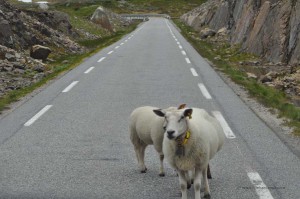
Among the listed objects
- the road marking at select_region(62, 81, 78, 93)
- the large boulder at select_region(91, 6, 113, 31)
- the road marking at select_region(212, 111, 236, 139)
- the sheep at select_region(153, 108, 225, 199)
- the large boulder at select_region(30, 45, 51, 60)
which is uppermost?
the sheep at select_region(153, 108, 225, 199)

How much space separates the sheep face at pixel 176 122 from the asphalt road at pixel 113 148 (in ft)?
3.82

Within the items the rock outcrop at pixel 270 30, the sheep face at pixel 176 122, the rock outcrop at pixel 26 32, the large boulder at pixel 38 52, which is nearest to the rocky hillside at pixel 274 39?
the rock outcrop at pixel 270 30

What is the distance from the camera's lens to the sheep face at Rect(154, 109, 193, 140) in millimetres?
5383

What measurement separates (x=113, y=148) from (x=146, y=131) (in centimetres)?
200

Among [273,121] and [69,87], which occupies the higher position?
[273,121]

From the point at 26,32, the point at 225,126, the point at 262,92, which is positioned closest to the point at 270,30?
the point at 262,92

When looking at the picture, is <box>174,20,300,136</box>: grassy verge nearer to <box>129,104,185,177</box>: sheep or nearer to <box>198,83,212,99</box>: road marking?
<box>198,83,212,99</box>: road marking

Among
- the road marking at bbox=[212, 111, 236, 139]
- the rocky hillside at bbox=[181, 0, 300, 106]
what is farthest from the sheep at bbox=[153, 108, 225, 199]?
the rocky hillside at bbox=[181, 0, 300, 106]

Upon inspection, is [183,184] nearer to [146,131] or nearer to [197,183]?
[197,183]

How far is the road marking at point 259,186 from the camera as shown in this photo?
6.08 m

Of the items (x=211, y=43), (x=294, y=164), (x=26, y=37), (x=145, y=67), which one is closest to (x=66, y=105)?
(x=294, y=164)

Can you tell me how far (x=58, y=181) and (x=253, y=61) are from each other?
58.0 ft

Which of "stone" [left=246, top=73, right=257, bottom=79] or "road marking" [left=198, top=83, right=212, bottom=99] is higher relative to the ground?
"road marking" [left=198, top=83, right=212, bottom=99]

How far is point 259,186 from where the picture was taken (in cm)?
645
